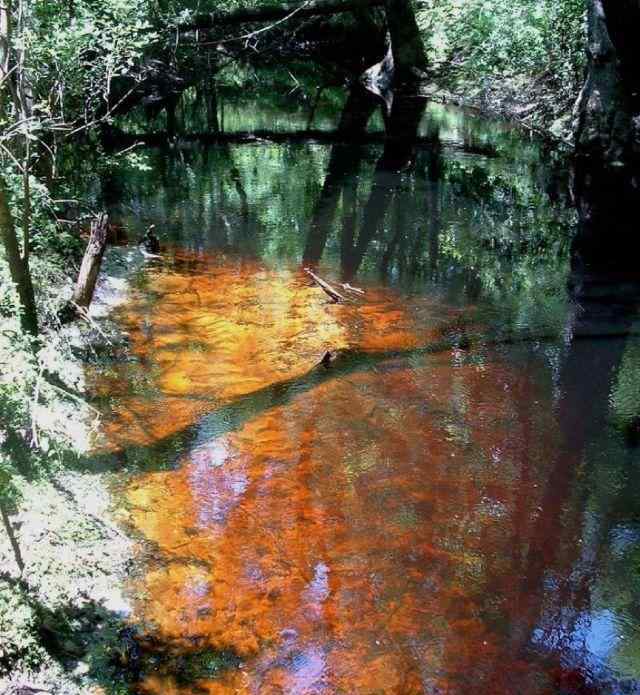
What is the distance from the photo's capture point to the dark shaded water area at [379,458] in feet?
15.3

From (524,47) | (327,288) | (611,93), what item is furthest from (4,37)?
(524,47)

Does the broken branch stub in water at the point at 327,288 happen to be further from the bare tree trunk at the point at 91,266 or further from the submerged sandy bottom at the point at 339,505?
the bare tree trunk at the point at 91,266

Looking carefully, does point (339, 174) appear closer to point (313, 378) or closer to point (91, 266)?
point (91, 266)

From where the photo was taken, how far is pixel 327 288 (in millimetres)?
10008

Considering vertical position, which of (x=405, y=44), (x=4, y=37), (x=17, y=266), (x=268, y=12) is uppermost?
(x=268, y=12)

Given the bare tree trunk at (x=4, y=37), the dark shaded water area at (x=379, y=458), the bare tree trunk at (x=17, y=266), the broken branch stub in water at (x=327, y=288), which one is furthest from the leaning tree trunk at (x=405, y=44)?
the bare tree trunk at (x=17, y=266)

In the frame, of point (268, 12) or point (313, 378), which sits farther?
point (268, 12)

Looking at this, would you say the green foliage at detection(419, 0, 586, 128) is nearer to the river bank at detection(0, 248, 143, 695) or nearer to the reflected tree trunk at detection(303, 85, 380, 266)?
the reflected tree trunk at detection(303, 85, 380, 266)

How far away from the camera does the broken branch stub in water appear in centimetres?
980

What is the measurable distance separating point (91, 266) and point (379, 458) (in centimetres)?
406

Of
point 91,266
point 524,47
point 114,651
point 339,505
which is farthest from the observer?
point 524,47

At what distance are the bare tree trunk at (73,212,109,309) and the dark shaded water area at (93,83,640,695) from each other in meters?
0.63

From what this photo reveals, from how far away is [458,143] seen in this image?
1922 cm

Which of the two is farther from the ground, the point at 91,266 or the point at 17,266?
the point at 17,266
